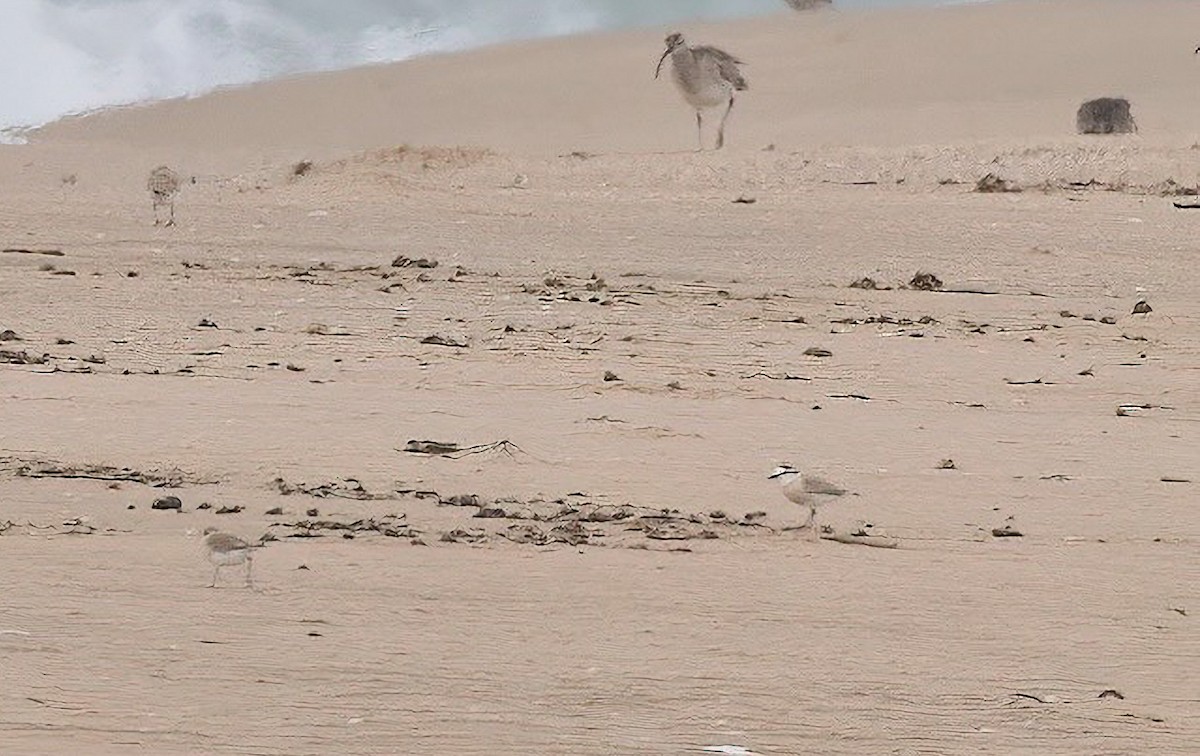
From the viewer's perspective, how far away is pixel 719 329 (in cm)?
799

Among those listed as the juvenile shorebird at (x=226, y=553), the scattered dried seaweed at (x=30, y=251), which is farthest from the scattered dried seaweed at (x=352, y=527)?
the scattered dried seaweed at (x=30, y=251)

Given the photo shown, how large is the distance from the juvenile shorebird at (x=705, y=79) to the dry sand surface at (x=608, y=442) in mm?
406

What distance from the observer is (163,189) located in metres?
10.0

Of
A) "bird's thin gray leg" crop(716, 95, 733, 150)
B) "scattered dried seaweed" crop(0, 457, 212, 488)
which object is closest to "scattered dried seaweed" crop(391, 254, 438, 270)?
"scattered dried seaweed" crop(0, 457, 212, 488)

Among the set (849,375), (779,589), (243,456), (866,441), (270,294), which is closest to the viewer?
(779,589)

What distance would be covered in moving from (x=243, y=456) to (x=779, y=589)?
187 cm

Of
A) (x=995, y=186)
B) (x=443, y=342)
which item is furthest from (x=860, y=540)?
(x=995, y=186)

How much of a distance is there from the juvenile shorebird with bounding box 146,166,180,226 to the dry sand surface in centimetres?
16

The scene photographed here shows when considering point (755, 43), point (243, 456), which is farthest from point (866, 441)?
point (755, 43)

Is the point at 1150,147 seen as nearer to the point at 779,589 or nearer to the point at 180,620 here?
the point at 779,589

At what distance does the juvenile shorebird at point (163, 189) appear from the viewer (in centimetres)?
995

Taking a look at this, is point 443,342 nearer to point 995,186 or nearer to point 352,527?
→ point 352,527

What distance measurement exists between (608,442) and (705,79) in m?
6.86

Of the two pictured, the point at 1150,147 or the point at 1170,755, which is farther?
the point at 1150,147
